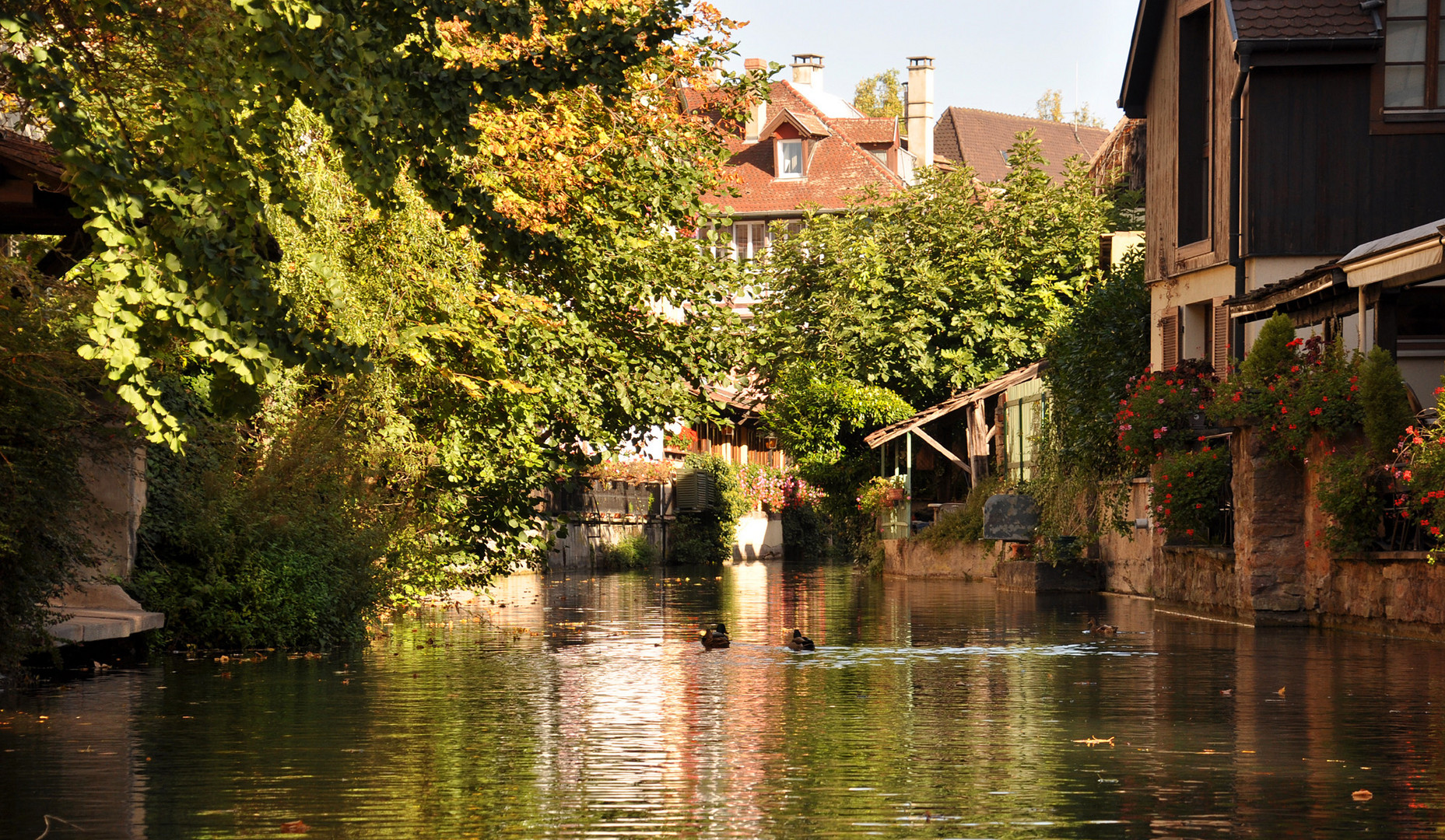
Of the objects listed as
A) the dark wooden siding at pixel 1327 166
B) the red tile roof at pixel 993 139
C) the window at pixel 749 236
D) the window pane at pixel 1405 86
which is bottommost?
the dark wooden siding at pixel 1327 166

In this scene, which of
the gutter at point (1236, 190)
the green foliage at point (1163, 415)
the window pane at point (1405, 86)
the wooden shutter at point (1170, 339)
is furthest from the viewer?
the wooden shutter at point (1170, 339)

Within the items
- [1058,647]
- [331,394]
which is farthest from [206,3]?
[1058,647]

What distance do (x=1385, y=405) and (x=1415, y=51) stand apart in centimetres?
780

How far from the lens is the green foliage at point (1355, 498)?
55.3 ft

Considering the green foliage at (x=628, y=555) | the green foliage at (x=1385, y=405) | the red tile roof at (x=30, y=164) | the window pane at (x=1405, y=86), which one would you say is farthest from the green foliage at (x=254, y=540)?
the green foliage at (x=628, y=555)

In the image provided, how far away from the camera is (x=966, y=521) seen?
111ft

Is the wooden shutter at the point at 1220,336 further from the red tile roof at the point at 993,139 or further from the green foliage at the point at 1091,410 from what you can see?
the red tile roof at the point at 993,139

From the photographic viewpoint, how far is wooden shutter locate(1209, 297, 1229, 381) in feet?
79.4

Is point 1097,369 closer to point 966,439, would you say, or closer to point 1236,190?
point 1236,190

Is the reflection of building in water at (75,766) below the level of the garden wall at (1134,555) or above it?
below

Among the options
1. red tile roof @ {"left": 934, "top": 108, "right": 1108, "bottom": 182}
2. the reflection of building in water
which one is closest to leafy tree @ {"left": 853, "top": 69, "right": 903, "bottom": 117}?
red tile roof @ {"left": 934, "top": 108, "right": 1108, "bottom": 182}

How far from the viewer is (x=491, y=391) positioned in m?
18.8

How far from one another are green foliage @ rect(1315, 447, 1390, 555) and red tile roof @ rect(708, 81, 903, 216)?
45.3 m

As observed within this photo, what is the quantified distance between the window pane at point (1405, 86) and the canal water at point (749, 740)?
327 inches
